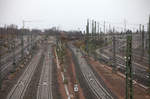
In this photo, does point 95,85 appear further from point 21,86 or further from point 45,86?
point 21,86

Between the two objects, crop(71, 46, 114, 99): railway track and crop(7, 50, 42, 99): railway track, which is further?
crop(7, 50, 42, 99): railway track

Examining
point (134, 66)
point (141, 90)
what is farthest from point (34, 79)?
point (134, 66)

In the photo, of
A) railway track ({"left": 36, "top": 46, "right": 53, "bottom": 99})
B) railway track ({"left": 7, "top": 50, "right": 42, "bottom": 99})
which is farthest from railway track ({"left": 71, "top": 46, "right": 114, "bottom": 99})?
railway track ({"left": 7, "top": 50, "right": 42, "bottom": 99})

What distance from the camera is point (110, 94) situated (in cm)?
2219

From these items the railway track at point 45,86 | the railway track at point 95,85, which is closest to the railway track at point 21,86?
the railway track at point 45,86

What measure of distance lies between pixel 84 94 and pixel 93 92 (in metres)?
1.17

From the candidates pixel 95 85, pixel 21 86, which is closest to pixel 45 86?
pixel 21 86

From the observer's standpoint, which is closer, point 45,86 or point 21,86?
point 45,86

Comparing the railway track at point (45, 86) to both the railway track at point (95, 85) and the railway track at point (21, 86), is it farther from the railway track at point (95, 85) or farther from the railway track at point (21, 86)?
the railway track at point (95, 85)

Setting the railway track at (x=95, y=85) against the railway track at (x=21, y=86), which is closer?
the railway track at (x=95, y=85)

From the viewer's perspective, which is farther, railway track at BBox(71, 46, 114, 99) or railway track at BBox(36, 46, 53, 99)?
railway track at BBox(36, 46, 53, 99)

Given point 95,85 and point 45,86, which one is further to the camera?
point 95,85

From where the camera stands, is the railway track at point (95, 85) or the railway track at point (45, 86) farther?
the railway track at point (45, 86)

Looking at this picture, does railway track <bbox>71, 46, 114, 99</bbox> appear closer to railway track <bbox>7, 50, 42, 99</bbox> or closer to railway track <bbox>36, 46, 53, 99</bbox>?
railway track <bbox>36, 46, 53, 99</bbox>
